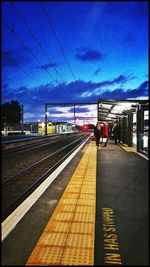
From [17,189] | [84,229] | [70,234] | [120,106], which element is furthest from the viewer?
[120,106]

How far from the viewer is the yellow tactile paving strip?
3.73 meters

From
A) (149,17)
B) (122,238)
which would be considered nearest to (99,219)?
(122,238)

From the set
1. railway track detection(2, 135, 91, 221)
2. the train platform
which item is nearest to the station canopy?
railway track detection(2, 135, 91, 221)

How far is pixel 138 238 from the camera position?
4234 mm

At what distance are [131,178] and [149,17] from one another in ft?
22.2

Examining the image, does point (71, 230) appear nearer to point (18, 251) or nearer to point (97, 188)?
point (18, 251)

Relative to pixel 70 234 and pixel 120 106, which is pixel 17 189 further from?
pixel 120 106

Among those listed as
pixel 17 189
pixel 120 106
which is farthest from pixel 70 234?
pixel 120 106

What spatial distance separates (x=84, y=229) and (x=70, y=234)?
316 mm

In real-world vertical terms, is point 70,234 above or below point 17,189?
above

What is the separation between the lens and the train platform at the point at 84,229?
3.75 m

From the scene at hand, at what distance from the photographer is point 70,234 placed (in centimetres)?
453

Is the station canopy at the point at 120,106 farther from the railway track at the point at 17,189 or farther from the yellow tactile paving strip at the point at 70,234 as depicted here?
the yellow tactile paving strip at the point at 70,234

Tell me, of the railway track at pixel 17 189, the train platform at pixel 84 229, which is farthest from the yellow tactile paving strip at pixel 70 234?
the railway track at pixel 17 189
